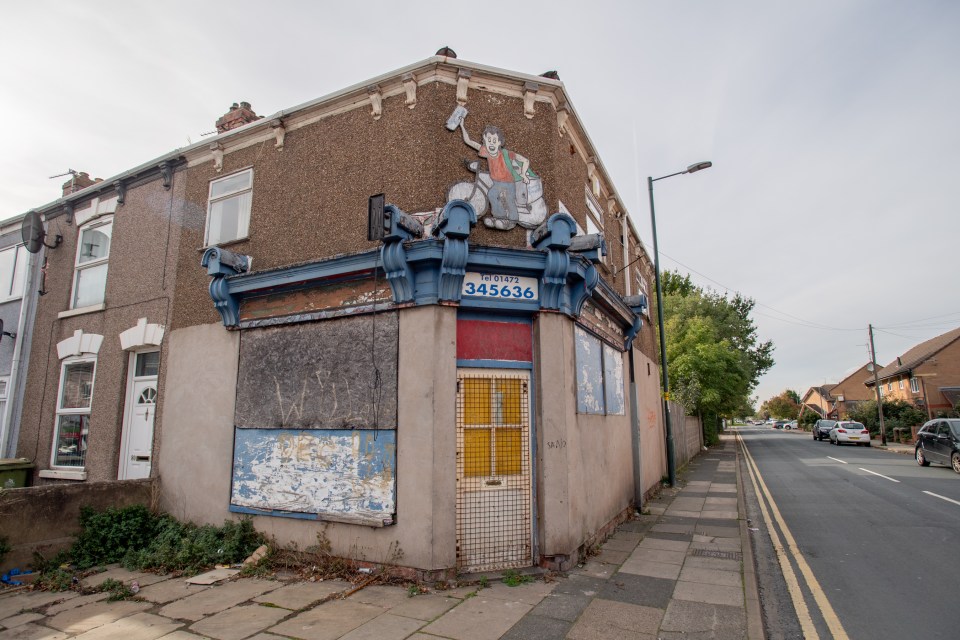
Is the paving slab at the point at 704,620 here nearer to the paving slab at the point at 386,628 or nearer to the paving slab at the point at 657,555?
the paving slab at the point at 657,555

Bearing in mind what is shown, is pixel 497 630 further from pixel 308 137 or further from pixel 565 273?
pixel 308 137

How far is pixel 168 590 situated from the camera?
6227 mm

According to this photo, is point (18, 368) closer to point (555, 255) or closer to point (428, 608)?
point (428, 608)

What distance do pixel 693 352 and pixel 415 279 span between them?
28131 mm

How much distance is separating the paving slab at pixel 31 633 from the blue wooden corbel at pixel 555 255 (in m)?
6.29

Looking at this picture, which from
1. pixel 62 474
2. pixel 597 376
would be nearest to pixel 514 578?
pixel 597 376

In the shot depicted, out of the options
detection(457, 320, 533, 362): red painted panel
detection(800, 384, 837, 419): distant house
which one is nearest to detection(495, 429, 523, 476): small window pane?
detection(457, 320, 533, 362): red painted panel

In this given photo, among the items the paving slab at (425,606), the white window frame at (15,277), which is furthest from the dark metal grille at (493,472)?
the white window frame at (15,277)

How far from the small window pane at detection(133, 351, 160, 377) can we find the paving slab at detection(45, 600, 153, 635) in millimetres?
4829

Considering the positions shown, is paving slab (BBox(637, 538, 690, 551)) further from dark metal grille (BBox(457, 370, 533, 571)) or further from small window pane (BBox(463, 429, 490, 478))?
small window pane (BBox(463, 429, 490, 478))

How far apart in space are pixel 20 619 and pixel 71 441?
6.08 m

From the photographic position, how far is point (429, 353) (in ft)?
21.7

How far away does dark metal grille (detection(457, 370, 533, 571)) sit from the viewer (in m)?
6.50

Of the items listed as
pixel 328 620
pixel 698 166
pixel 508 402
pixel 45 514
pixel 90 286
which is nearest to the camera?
pixel 328 620
